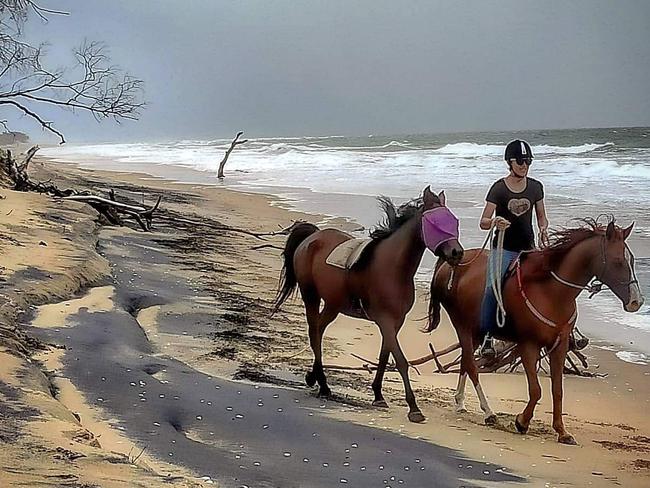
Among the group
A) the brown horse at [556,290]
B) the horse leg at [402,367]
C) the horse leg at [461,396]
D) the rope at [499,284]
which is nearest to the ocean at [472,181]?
the horse leg at [461,396]

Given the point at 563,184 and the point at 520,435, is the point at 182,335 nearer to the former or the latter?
the point at 520,435

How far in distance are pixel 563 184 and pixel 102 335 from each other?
2262 centimetres

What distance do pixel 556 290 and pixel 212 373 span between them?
257cm

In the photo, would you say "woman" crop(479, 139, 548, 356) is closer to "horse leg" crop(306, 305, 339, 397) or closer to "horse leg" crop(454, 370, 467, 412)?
"horse leg" crop(454, 370, 467, 412)

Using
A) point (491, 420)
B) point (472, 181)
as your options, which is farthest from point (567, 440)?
point (472, 181)

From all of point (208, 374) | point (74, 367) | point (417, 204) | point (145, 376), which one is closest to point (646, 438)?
point (417, 204)

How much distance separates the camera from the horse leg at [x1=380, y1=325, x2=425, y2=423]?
529 centimetres

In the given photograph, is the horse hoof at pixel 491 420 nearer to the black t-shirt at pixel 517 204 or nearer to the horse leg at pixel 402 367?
the horse leg at pixel 402 367

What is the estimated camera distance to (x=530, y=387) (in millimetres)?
5352

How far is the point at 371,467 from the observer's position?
4.20m

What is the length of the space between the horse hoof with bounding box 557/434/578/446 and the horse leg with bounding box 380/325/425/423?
3.03ft

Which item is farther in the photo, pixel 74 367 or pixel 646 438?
pixel 646 438

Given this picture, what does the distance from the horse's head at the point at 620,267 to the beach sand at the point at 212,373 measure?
1.02 metres

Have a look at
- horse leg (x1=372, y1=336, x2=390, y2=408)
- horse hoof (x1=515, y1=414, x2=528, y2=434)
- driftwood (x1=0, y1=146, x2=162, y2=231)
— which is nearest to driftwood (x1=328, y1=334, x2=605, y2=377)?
horse leg (x1=372, y1=336, x2=390, y2=408)
